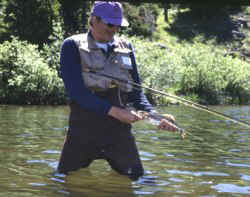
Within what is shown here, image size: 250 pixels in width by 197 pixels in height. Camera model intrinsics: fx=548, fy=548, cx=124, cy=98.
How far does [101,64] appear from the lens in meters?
6.23

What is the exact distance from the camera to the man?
6012 millimetres

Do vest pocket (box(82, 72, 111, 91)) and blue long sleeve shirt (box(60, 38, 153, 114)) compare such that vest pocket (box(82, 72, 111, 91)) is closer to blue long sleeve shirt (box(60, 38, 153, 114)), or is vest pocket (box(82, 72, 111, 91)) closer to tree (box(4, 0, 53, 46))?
blue long sleeve shirt (box(60, 38, 153, 114))

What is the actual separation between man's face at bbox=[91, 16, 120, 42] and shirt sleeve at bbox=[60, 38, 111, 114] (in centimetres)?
29

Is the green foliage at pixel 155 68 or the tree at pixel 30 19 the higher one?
the tree at pixel 30 19

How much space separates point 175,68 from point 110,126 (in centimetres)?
4322

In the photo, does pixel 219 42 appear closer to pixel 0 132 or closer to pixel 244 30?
pixel 244 30

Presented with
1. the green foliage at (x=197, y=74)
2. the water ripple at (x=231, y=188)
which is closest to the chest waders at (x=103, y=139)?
the water ripple at (x=231, y=188)

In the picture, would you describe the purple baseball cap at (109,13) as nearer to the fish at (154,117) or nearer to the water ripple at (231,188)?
the fish at (154,117)

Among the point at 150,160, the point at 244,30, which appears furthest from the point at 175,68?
the point at 244,30

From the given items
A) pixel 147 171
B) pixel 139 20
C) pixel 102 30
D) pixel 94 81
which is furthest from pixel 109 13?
pixel 139 20

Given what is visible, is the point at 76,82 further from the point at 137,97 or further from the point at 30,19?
the point at 30,19

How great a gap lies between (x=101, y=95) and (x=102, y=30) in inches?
29.7

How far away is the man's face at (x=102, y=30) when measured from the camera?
238 inches

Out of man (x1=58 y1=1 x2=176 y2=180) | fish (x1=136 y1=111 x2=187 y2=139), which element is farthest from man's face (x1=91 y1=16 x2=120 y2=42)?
fish (x1=136 y1=111 x2=187 y2=139)
